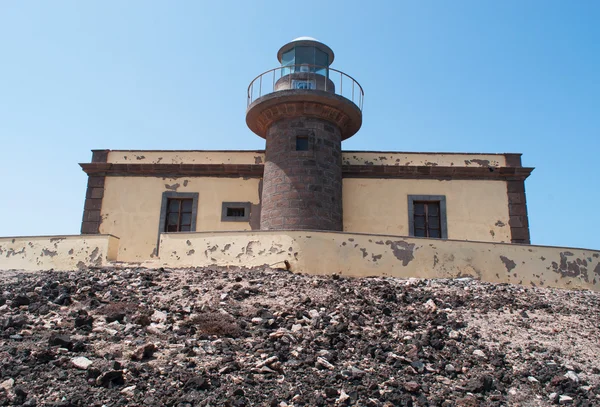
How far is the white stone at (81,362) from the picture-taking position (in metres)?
6.17

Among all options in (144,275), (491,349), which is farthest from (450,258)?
(144,275)

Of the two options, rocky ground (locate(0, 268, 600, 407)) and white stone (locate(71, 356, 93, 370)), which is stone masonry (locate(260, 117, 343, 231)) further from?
white stone (locate(71, 356, 93, 370))

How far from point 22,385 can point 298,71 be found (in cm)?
1179

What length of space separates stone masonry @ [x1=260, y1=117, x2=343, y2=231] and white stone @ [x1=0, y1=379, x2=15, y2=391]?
28.0 ft

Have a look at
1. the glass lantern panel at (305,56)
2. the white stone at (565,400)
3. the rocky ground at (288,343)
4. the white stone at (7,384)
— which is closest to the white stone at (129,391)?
the rocky ground at (288,343)

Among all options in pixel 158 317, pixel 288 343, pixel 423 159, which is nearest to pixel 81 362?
pixel 158 317

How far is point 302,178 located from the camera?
14.1 metres

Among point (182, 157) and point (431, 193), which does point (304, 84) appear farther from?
point (431, 193)

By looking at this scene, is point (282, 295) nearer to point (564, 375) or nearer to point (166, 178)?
point (564, 375)

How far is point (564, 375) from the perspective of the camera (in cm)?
711

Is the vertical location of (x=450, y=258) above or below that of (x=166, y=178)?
below

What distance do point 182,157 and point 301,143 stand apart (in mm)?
3792

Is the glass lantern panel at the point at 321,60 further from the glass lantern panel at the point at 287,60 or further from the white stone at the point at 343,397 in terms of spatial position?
the white stone at the point at 343,397

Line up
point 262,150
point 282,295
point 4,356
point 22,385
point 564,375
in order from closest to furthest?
point 22,385 < point 4,356 < point 564,375 < point 282,295 < point 262,150
